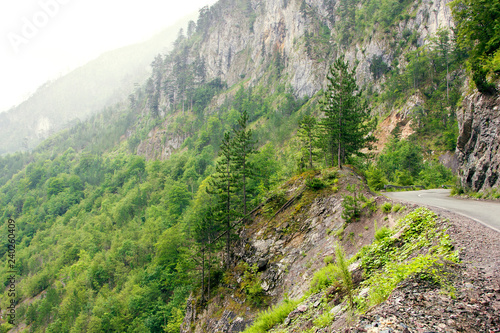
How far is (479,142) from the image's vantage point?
1502 cm

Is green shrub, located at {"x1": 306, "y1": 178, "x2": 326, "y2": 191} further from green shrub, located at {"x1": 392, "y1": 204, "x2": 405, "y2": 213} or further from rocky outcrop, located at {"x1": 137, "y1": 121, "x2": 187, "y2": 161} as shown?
rocky outcrop, located at {"x1": 137, "y1": 121, "x2": 187, "y2": 161}

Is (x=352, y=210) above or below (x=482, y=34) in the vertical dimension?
below

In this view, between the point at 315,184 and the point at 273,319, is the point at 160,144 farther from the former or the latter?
the point at 273,319

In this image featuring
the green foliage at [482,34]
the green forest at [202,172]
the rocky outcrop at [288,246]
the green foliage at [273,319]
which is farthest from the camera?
the green forest at [202,172]

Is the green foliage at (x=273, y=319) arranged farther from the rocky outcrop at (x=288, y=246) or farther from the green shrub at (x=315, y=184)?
the green shrub at (x=315, y=184)

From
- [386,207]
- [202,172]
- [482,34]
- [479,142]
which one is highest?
[482,34]

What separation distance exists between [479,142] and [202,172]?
62.5m

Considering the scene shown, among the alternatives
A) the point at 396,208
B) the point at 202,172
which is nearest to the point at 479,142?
the point at 396,208

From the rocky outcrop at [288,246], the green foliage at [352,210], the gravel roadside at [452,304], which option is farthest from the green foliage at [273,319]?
the green foliage at [352,210]

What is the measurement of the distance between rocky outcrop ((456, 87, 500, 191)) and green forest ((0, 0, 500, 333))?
164cm

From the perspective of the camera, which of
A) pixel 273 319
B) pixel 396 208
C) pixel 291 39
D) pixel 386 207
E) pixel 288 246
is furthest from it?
pixel 291 39

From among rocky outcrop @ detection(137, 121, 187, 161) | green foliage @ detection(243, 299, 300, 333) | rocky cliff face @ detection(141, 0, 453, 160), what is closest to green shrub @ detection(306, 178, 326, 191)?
green foliage @ detection(243, 299, 300, 333)

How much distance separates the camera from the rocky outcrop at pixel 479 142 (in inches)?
525

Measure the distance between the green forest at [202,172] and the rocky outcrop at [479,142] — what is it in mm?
1643
